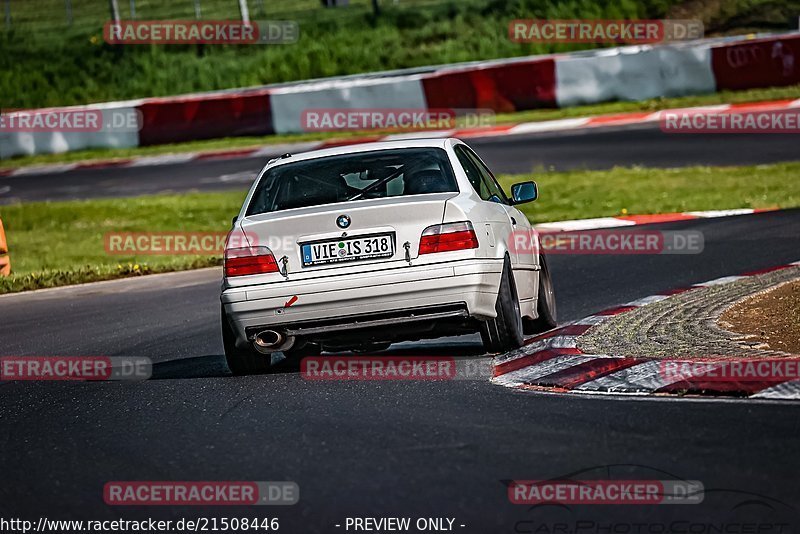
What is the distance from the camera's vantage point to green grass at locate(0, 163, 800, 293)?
56.6 feet

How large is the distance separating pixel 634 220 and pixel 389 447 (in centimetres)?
1190

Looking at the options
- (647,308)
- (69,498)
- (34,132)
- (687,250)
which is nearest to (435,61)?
(34,132)

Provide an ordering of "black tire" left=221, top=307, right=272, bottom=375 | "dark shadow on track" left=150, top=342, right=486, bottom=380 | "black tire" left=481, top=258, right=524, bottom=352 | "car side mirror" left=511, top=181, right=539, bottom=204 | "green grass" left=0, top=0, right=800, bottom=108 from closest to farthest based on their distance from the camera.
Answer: "black tire" left=481, top=258, right=524, bottom=352 → "black tire" left=221, top=307, right=272, bottom=375 → "dark shadow on track" left=150, top=342, right=486, bottom=380 → "car side mirror" left=511, top=181, right=539, bottom=204 → "green grass" left=0, top=0, right=800, bottom=108

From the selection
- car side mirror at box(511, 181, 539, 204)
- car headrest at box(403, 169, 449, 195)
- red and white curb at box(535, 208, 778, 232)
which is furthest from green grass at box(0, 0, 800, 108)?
car headrest at box(403, 169, 449, 195)

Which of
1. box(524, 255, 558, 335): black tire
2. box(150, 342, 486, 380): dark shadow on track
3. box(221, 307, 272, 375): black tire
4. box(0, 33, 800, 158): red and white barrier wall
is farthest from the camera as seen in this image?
box(0, 33, 800, 158): red and white barrier wall

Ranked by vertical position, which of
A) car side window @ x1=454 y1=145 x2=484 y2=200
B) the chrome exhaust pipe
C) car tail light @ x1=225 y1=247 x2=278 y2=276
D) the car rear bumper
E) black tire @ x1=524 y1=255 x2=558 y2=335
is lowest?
black tire @ x1=524 y1=255 x2=558 y2=335

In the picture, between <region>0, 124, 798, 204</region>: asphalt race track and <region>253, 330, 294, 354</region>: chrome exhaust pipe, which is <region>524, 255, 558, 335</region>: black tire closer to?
<region>253, 330, 294, 354</region>: chrome exhaust pipe

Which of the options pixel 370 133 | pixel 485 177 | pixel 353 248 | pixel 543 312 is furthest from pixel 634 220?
pixel 370 133

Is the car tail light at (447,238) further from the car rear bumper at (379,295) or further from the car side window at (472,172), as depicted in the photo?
the car side window at (472,172)

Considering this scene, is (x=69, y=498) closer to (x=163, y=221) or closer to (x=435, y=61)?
(x=163, y=221)

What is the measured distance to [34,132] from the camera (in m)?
32.6

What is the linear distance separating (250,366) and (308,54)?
30.3m

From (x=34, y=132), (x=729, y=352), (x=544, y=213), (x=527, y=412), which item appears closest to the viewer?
(x=527, y=412)

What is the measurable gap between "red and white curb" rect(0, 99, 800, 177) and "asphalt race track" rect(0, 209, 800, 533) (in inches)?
677
